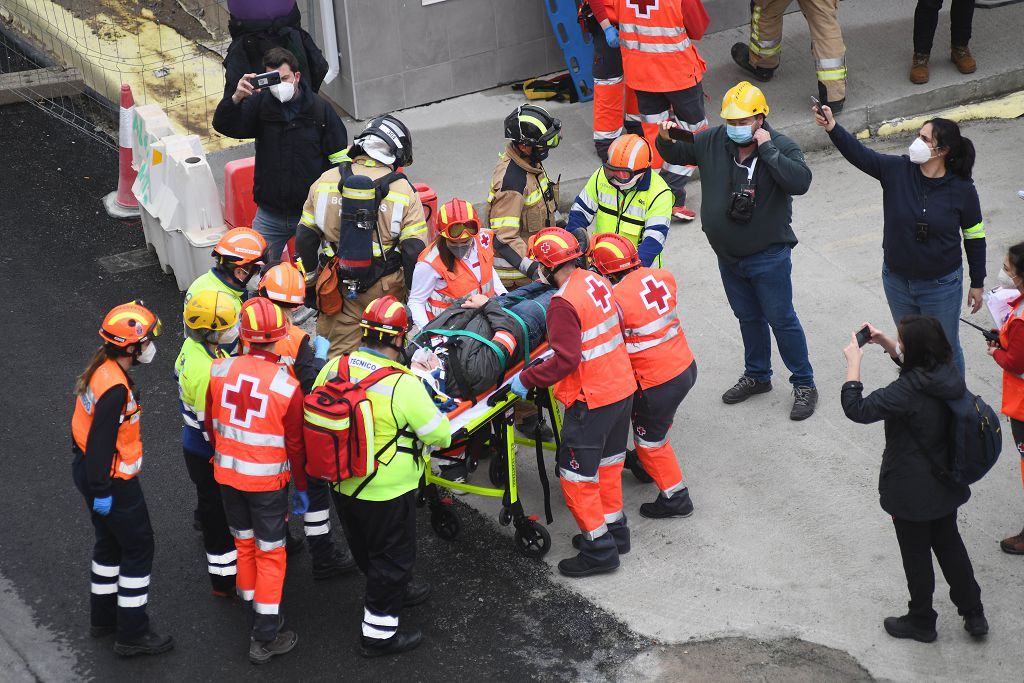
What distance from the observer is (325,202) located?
6777 millimetres

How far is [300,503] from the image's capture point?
6105mm

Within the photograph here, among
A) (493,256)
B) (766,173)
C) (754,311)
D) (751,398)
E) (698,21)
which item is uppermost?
(698,21)

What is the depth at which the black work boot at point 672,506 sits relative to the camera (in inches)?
250

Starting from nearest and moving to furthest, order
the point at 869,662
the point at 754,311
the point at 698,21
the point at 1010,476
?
the point at 869,662, the point at 1010,476, the point at 754,311, the point at 698,21

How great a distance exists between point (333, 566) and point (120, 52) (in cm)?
702

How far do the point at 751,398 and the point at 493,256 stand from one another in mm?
1816

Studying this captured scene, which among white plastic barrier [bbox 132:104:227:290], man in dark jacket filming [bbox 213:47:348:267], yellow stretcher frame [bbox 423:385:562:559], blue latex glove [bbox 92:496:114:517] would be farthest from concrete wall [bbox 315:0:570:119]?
blue latex glove [bbox 92:496:114:517]

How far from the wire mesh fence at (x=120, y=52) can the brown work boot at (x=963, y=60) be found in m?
6.43

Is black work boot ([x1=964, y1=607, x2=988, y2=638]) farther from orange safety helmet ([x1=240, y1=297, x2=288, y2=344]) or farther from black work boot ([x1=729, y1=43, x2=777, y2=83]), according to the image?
black work boot ([x1=729, y1=43, x2=777, y2=83])

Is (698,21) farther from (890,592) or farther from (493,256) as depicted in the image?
(890,592)

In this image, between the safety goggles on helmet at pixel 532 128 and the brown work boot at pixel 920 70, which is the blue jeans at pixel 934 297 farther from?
the brown work boot at pixel 920 70

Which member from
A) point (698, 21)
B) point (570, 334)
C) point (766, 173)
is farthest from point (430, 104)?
point (570, 334)

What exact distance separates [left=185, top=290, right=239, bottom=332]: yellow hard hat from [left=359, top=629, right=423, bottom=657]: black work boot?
1.57 meters

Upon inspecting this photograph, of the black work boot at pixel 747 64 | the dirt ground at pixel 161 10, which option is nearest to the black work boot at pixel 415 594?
the black work boot at pixel 747 64
